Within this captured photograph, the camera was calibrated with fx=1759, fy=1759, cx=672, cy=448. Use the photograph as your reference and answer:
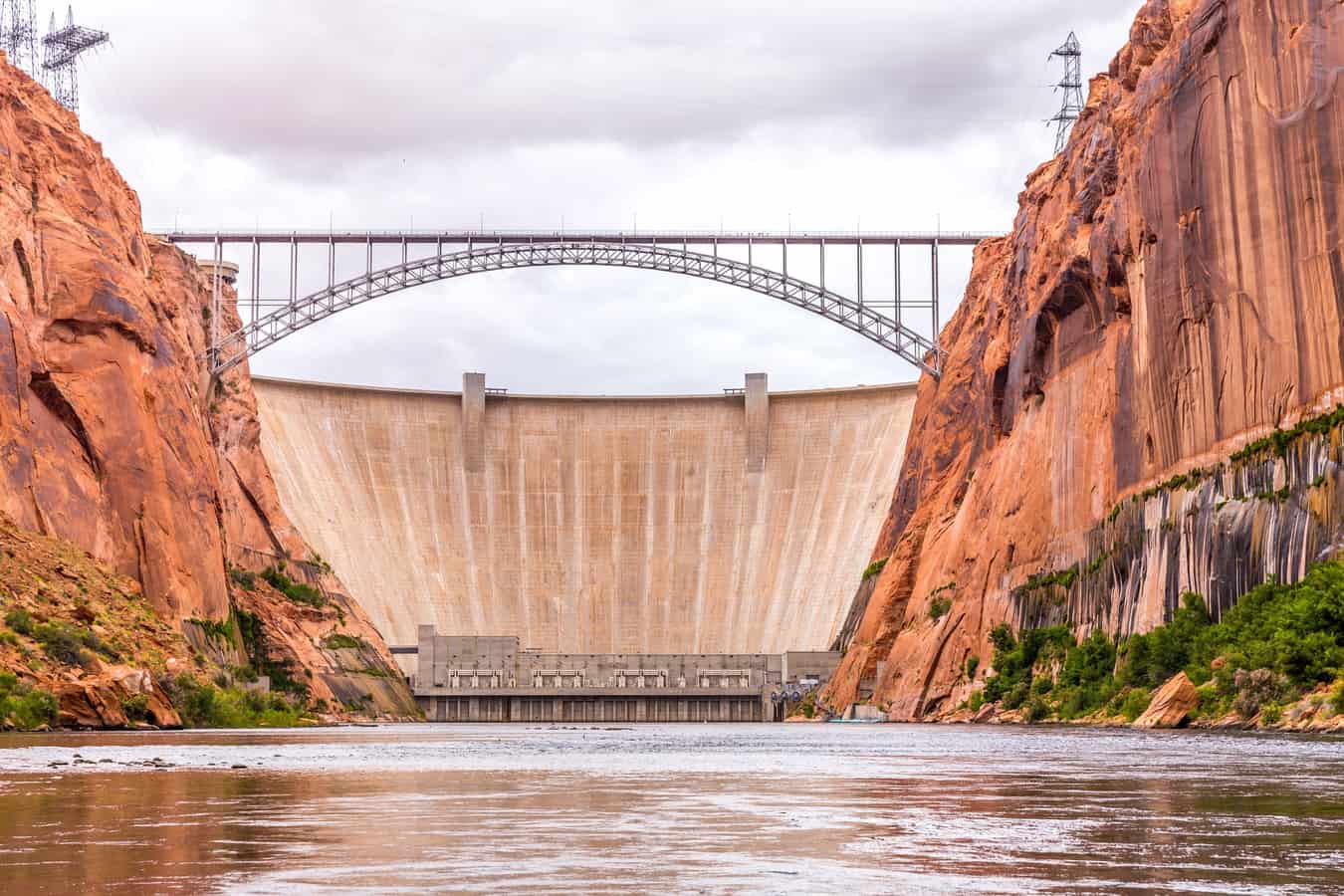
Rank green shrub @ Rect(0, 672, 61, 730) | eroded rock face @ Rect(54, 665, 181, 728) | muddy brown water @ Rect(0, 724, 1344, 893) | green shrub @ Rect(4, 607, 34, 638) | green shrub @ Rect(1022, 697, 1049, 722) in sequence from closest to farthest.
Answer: muddy brown water @ Rect(0, 724, 1344, 893) → green shrub @ Rect(0, 672, 61, 730) → eroded rock face @ Rect(54, 665, 181, 728) → green shrub @ Rect(4, 607, 34, 638) → green shrub @ Rect(1022, 697, 1049, 722)

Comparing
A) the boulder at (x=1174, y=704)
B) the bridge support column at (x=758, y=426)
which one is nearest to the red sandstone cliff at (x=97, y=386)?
the boulder at (x=1174, y=704)

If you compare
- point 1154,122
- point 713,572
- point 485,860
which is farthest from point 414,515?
point 485,860

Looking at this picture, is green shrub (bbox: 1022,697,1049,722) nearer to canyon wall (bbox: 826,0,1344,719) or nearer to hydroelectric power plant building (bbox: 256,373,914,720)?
canyon wall (bbox: 826,0,1344,719)

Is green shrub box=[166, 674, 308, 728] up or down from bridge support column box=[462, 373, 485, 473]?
down

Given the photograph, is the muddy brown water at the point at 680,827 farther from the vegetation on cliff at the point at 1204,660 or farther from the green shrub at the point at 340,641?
the green shrub at the point at 340,641

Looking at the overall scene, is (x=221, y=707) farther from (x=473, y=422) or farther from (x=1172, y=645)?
(x=473, y=422)

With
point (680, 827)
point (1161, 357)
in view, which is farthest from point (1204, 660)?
point (680, 827)

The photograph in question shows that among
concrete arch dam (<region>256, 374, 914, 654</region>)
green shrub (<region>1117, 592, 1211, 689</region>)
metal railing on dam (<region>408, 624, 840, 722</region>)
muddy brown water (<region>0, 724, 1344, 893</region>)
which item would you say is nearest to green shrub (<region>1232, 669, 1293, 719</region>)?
green shrub (<region>1117, 592, 1211, 689</region>)

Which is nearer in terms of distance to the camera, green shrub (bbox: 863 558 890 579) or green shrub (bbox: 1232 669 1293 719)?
green shrub (bbox: 1232 669 1293 719)

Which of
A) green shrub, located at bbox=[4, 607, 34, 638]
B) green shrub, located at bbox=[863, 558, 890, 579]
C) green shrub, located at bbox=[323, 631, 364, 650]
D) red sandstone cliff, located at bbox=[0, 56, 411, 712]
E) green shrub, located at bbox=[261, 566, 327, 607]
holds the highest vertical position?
red sandstone cliff, located at bbox=[0, 56, 411, 712]
